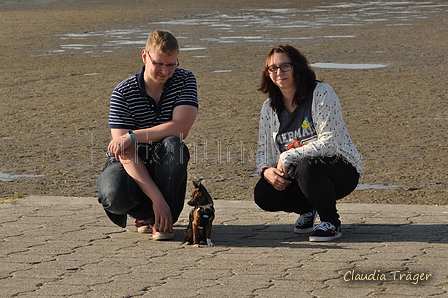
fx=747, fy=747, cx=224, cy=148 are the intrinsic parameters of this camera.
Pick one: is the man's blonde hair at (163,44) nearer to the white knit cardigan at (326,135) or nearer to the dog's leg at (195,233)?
the white knit cardigan at (326,135)

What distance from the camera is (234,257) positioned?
181 inches

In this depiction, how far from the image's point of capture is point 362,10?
32.1 meters

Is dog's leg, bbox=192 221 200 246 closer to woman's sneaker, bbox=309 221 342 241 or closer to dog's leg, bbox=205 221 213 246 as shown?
dog's leg, bbox=205 221 213 246

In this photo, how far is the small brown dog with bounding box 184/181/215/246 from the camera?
4727mm

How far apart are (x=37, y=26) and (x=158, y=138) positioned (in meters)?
23.7

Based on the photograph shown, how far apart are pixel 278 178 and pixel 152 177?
865 mm

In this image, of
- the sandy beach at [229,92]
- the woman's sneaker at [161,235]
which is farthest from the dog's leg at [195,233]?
the sandy beach at [229,92]

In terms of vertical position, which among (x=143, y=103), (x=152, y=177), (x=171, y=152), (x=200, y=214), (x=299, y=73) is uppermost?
(x=299, y=73)

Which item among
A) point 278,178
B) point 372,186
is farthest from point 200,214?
point 372,186

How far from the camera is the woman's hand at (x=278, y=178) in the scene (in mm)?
4934

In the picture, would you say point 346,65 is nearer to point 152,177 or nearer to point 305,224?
point 305,224

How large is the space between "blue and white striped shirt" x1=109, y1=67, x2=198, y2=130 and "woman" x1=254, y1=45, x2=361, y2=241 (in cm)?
56

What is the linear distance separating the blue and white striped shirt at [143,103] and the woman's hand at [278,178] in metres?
0.71

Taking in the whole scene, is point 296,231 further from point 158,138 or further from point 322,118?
point 158,138
